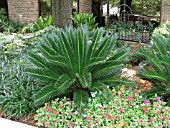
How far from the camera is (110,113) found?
3.22 metres

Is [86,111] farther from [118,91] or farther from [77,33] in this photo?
[77,33]

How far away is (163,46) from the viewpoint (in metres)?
3.62

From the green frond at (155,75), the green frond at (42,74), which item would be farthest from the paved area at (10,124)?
the green frond at (155,75)

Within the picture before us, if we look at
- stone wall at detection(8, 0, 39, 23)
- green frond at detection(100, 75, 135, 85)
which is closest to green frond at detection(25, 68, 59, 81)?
green frond at detection(100, 75, 135, 85)

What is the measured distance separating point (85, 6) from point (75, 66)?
32.3 feet

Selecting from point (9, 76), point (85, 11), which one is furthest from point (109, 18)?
point (9, 76)

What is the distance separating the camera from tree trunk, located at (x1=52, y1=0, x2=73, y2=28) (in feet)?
21.8

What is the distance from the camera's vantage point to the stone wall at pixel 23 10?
11664 mm

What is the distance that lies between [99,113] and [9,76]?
5.92 feet

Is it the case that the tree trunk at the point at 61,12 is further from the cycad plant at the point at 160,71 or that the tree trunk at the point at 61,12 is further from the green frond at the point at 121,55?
the cycad plant at the point at 160,71

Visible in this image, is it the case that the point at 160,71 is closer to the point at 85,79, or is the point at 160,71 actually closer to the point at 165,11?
the point at 85,79

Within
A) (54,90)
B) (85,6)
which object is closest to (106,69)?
(54,90)

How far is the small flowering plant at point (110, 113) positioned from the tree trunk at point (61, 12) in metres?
3.78

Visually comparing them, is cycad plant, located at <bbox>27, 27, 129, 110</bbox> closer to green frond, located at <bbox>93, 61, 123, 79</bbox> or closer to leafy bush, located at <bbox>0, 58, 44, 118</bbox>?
green frond, located at <bbox>93, 61, 123, 79</bbox>
